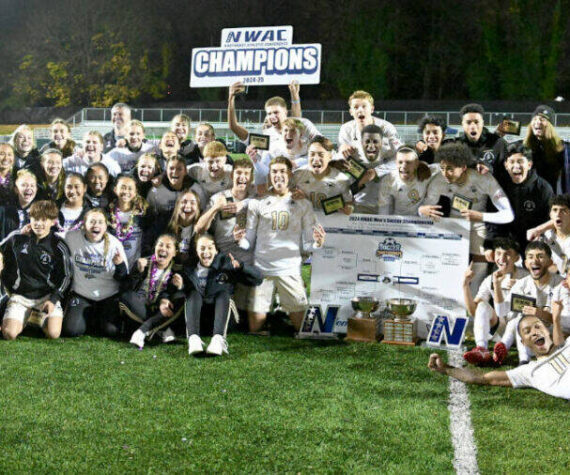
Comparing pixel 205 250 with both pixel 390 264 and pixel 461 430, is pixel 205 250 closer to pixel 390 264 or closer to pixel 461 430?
pixel 390 264

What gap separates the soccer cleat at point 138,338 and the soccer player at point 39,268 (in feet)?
2.52

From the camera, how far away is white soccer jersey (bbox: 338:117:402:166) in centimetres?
791

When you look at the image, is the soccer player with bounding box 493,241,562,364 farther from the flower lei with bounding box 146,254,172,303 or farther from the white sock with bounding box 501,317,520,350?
the flower lei with bounding box 146,254,172,303

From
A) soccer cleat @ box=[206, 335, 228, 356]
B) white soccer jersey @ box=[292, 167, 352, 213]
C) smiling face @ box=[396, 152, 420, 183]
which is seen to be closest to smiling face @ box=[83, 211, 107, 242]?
soccer cleat @ box=[206, 335, 228, 356]

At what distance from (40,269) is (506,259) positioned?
421 centimetres

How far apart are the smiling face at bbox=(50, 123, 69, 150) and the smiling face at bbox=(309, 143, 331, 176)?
3.29 m

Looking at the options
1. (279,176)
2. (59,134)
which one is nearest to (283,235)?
(279,176)

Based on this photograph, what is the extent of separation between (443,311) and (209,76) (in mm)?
4310

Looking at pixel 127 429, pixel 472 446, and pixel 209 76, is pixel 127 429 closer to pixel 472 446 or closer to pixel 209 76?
pixel 472 446

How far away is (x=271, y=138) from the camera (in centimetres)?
875

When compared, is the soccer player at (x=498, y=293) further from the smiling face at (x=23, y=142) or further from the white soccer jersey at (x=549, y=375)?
the smiling face at (x=23, y=142)

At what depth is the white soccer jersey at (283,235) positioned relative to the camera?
7328 mm

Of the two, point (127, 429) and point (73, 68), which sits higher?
point (73, 68)

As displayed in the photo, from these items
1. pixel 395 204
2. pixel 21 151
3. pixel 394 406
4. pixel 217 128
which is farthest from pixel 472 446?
pixel 217 128
